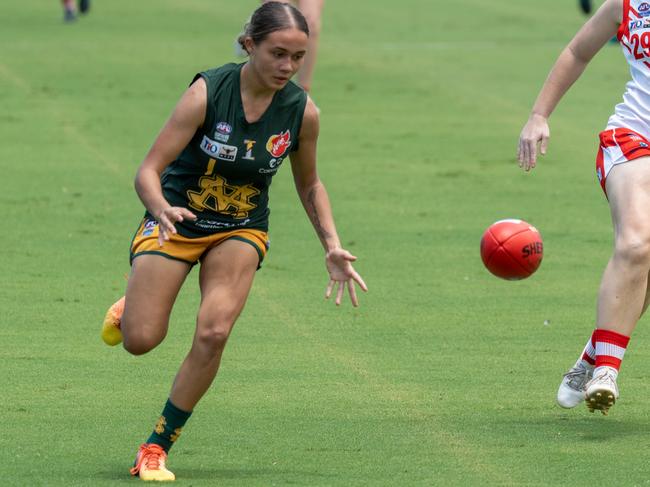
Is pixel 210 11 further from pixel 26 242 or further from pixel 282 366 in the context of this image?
pixel 282 366

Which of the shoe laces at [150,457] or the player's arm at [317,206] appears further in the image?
the player's arm at [317,206]

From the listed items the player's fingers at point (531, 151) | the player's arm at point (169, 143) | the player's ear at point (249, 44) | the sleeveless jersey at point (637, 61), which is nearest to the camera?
the player's arm at point (169, 143)

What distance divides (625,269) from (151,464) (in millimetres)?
2358

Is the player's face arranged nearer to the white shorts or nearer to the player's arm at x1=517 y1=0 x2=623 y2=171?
the player's arm at x1=517 y1=0 x2=623 y2=171

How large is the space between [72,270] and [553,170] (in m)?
6.04

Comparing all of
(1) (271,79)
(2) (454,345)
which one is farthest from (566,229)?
(1) (271,79)

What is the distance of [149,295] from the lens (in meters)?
6.86

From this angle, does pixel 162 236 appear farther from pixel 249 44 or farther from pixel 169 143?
pixel 249 44

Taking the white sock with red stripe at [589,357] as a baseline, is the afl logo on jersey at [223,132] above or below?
above

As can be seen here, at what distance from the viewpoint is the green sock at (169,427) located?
671 centimetres

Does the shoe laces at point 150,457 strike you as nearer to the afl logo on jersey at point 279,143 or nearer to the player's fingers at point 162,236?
Answer: the player's fingers at point 162,236

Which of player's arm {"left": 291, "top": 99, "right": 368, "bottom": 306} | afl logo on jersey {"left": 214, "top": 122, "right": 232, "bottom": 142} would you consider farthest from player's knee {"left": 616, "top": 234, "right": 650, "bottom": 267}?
afl logo on jersey {"left": 214, "top": 122, "right": 232, "bottom": 142}

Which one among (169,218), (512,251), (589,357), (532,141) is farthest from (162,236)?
(512,251)

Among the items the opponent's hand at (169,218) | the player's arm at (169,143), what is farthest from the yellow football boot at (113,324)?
the opponent's hand at (169,218)
